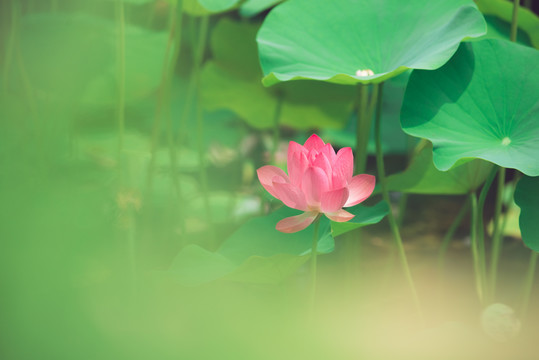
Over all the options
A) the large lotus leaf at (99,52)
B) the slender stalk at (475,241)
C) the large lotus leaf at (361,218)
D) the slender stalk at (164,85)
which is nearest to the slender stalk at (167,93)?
the slender stalk at (164,85)

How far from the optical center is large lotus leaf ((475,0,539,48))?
35.4 inches

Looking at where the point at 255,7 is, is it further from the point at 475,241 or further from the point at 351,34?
the point at 475,241

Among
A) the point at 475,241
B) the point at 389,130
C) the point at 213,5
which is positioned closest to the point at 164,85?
the point at 213,5

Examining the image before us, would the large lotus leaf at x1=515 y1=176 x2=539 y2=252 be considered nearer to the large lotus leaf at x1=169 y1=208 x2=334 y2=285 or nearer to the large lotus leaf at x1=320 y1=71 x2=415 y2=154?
the large lotus leaf at x1=169 y1=208 x2=334 y2=285

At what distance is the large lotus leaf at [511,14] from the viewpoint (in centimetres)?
90

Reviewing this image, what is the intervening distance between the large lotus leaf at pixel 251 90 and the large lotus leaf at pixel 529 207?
1.56 feet

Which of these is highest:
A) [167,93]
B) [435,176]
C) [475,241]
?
[167,93]

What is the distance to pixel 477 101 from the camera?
0.72m

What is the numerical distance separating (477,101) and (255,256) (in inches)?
16.6

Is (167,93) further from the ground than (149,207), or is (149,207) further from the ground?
(167,93)

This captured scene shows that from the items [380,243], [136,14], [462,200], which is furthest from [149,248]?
[462,200]

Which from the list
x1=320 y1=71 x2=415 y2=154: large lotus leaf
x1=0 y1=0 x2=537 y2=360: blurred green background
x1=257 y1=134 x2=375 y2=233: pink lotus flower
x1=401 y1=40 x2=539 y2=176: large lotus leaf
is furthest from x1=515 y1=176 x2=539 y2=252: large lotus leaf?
x1=320 y1=71 x2=415 y2=154: large lotus leaf

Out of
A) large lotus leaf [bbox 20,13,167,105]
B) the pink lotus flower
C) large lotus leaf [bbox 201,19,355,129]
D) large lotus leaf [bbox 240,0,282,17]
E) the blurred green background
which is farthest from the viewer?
large lotus leaf [bbox 201,19,355,129]

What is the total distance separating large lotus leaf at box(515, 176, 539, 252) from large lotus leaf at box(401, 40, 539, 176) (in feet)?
0.23
